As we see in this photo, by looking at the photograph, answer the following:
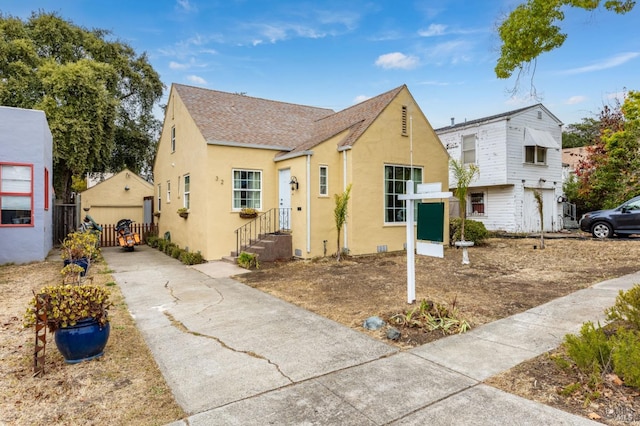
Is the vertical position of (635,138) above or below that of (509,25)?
below

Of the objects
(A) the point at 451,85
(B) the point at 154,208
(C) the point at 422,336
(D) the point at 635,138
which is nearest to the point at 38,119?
(B) the point at 154,208

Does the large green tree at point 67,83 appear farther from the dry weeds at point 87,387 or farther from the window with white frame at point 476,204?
the window with white frame at point 476,204

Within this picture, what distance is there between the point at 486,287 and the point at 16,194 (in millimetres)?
13778

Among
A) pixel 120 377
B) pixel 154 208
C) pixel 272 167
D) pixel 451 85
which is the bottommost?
pixel 120 377

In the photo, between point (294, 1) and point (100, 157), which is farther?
point (100, 157)

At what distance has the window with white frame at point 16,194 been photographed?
36.1 feet

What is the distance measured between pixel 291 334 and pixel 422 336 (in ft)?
5.91

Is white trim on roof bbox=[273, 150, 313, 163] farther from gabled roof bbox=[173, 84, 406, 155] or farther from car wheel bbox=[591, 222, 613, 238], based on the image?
car wheel bbox=[591, 222, 613, 238]

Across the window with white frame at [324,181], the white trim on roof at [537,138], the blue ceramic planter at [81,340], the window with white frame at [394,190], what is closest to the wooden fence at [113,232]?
the window with white frame at [324,181]

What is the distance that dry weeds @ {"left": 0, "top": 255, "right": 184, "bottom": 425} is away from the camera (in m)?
3.00

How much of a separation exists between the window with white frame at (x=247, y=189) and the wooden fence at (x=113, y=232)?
27.0 ft

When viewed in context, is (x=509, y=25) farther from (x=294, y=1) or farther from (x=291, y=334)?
(x=294, y=1)

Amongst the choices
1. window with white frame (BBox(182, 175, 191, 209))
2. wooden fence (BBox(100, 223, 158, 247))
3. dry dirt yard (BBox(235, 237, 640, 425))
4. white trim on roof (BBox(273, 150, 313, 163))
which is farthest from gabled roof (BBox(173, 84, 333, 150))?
wooden fence (BBox(100, 223, 158, 247))

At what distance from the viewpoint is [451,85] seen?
1318cm
